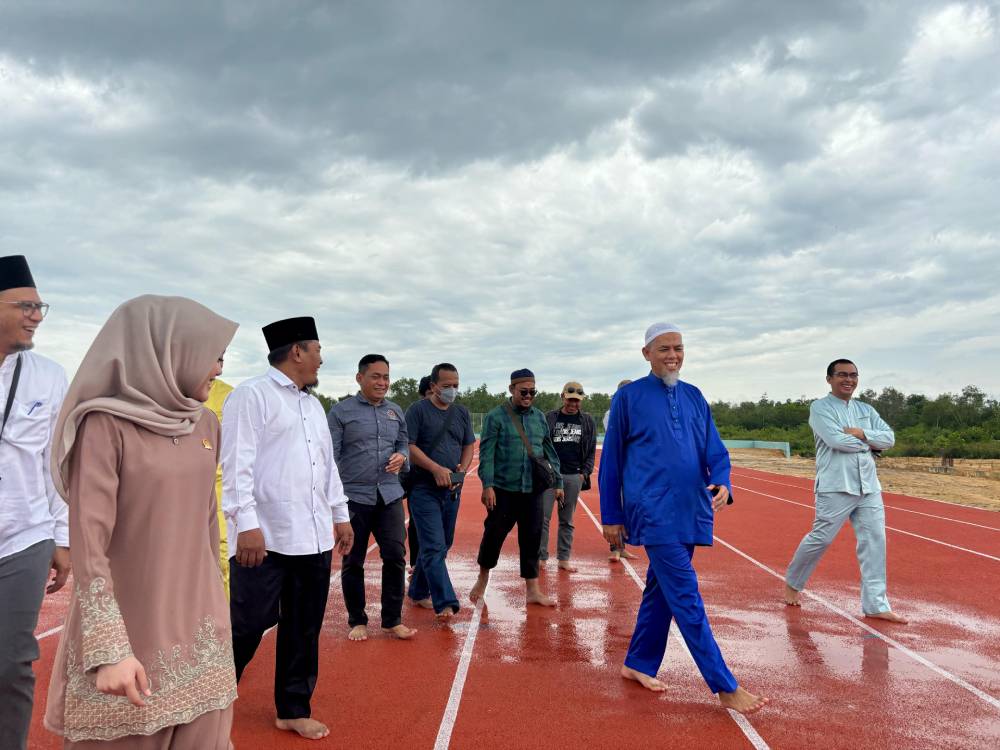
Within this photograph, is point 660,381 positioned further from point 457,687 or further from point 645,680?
point 457,687

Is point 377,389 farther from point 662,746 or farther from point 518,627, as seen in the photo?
point 662,746

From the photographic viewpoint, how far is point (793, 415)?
254 ft

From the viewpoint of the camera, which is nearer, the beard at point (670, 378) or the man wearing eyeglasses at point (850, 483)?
the beard at point (670, 378)

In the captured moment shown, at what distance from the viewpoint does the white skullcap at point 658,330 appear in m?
4.91

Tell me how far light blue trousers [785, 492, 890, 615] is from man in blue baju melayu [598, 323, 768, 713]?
8.32 ft

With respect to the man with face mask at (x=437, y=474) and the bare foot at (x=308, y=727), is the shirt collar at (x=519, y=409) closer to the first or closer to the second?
the man with face mask at (x=437, y=474)

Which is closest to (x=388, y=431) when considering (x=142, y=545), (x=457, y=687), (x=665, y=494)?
(x=457, y=687)

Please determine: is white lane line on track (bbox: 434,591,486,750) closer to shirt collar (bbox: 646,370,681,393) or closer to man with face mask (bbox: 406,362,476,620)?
man with face mask (bbox: 406,362,476,620)

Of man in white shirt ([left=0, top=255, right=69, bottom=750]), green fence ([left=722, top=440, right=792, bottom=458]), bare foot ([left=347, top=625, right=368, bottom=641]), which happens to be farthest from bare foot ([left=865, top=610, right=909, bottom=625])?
green fence ([left=722, top=440, right=792, bottom=458])

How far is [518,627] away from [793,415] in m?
77.4

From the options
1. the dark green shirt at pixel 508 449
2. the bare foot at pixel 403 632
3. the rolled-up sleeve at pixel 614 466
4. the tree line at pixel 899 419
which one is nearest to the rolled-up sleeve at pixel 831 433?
the dark green shirt at pixel 508 449

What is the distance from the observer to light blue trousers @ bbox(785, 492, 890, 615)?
6621 millimetres

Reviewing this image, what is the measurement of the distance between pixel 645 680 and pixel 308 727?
6.80 ft

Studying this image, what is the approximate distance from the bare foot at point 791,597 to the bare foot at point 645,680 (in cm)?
290
